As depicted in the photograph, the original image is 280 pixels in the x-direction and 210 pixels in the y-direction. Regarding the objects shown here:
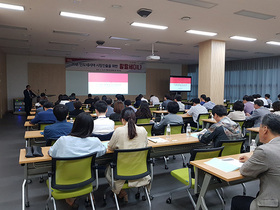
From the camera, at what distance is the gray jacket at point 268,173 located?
1589mm

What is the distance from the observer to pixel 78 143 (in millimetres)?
2322

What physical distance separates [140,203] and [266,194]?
5.45ft

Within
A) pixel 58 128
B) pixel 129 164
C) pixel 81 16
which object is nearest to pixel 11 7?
pixel 81 16

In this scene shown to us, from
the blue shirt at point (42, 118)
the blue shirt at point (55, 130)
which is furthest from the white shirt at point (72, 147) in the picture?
the blue shirt at point (42, 118)

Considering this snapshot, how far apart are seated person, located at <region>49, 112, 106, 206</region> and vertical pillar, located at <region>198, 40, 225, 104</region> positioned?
22.0ft

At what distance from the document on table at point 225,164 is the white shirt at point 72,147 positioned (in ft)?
4.18

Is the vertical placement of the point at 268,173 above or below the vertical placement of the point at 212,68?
below

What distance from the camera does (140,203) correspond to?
2.84 meters

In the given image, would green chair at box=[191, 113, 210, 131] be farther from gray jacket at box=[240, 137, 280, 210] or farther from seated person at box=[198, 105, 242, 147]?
gray jacket at box=[240, 137, 280, 210]

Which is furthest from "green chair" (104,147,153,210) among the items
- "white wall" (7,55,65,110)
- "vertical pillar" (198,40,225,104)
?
"white wall" (7,55,65,110)

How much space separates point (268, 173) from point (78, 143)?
178 cm

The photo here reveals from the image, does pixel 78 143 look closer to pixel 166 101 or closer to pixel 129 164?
pixel 129 164

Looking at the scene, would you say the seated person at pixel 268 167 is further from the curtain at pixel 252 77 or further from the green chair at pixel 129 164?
the curtain at pixel 252 77

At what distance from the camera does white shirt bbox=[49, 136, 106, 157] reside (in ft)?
7.36
